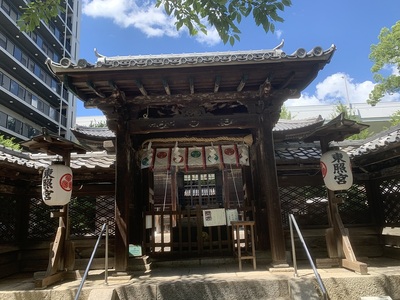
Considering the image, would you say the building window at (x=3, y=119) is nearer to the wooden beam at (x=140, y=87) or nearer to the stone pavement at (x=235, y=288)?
the stone pavement at (x=235, y=288)

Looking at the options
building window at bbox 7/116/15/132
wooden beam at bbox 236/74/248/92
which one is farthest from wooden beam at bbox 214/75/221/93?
building window at bbox 7/116/15/132

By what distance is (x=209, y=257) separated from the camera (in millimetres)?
7543

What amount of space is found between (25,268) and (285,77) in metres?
8.45

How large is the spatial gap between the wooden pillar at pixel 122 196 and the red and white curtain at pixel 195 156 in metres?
1.23

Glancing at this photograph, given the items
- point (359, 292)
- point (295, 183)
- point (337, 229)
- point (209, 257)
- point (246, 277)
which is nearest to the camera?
point (359, 292)

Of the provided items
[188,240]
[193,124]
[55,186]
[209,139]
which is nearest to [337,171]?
[209,139]

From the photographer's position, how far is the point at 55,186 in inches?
250

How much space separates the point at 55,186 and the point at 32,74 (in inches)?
1244

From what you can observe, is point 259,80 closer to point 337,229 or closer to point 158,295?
point 337,229

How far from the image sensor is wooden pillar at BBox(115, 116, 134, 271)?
6319 millimetres

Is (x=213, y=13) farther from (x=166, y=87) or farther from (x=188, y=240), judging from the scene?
(x=188, y=240)

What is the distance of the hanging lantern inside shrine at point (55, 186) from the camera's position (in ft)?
20.7

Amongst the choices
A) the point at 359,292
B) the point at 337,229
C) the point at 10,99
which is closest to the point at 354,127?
the point at 337,229

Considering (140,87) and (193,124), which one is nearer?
(140,87)
